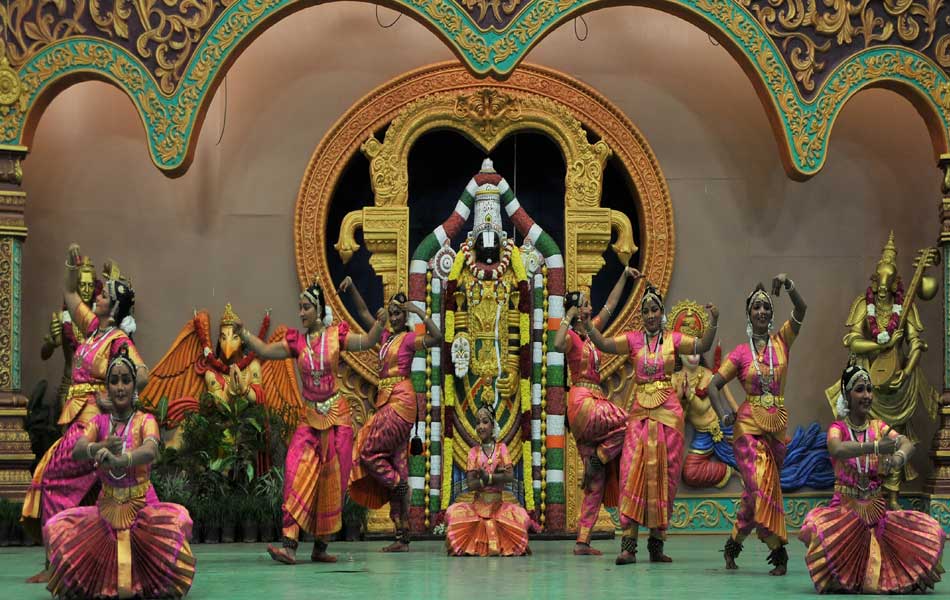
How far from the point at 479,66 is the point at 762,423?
358cm

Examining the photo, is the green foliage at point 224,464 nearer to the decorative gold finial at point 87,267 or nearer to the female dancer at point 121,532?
the decorative gold finial at point 87,267

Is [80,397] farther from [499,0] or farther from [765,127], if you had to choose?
[765,127]

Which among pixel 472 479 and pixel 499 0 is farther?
pixel 499 0

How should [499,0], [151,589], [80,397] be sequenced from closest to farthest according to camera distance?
[151,589]
[80,397]
[499,0]

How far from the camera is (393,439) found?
10094mm

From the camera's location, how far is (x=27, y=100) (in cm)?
1085

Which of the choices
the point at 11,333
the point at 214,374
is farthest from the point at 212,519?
the point at 11,333

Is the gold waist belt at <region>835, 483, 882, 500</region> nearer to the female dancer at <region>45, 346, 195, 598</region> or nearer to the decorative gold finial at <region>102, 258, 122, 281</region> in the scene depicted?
the female dancer at <region>45, 346, 195, 598</region>

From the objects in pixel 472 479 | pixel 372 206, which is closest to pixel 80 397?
pixel 472 479

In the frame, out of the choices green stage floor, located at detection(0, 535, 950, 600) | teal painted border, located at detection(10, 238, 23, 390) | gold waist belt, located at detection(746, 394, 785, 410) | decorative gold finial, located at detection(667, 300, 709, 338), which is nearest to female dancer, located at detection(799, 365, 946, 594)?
green stage floor, located at detection(0, 535, 950, 600)

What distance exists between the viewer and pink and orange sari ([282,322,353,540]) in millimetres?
8984

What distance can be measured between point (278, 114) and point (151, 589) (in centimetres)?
552

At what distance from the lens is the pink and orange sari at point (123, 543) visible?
706cm

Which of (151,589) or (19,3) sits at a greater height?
(19,3)
